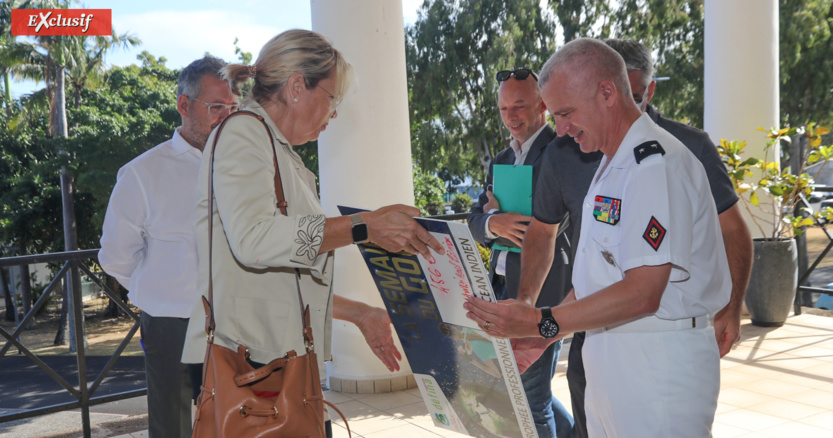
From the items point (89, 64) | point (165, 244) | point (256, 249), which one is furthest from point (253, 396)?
point (89, 64)

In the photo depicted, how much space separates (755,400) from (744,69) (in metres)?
2.91

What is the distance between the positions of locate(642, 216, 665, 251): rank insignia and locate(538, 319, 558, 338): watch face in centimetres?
27

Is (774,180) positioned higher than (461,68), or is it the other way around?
(461,68)

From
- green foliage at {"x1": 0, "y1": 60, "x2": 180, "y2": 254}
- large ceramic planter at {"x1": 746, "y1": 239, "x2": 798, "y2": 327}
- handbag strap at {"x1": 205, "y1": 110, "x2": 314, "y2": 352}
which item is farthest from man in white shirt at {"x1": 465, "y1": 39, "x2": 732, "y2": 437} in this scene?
green foliage at {"x1": 0, "y1": 60, "x2": 180, "y2": 254}

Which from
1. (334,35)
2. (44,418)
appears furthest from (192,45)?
(334,35)

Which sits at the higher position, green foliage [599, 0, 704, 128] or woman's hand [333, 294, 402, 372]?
green foliage [599, 0, 704, 128]

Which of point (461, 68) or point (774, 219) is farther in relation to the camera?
point (461, 68)

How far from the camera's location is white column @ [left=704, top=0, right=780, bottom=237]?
5574 mm

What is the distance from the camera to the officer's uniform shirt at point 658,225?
4.55ft

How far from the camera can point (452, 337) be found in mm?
1630

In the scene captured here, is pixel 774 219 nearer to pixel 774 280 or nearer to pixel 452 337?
pixel 774 280

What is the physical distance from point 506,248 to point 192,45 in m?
63.9

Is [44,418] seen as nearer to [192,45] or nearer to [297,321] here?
[297,321]

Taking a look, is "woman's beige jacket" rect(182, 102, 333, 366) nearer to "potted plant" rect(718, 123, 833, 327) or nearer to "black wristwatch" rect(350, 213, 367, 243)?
"black wristwatch" rect(350, 213, 367, 243)
